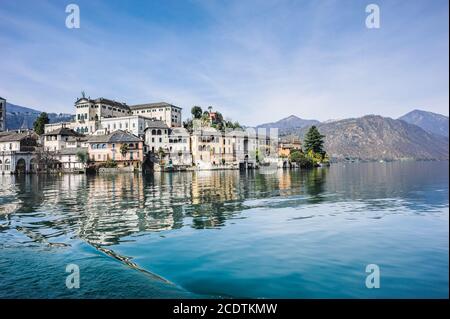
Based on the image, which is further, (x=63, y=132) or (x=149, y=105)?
(x=149, y=105)

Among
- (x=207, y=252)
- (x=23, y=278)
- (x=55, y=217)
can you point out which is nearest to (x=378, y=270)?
(x=207, y=252)

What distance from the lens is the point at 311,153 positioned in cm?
11794

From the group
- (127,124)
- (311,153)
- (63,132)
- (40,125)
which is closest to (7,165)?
(63,132)

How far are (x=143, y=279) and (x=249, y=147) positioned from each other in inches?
3871

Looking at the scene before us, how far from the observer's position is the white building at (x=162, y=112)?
112938 millimetres

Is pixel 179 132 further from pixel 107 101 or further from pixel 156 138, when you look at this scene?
pixel 107 101

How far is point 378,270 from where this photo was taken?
9578 mm

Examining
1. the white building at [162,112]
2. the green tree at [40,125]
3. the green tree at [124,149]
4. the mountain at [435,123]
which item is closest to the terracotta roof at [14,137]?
the green tree at [40,125]

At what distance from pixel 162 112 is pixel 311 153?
54364 mm

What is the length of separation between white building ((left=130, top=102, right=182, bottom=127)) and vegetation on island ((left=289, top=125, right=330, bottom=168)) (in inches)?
1644

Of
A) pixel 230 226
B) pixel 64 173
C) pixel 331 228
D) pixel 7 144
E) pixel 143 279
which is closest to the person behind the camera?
pixel 143 279

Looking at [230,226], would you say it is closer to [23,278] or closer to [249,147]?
[23,278]

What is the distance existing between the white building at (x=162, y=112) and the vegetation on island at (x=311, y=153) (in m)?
41.8

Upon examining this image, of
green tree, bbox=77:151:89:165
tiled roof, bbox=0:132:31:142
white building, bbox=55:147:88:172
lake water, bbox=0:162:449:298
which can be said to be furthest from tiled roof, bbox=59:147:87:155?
lake water, bbox=0:162:449:298
